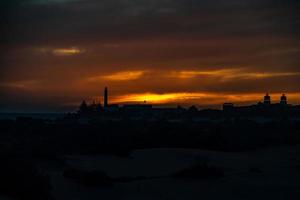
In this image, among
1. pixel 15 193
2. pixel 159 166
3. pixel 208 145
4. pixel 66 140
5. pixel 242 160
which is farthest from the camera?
pixel 208 145

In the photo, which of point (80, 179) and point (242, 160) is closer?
point (80, 179)

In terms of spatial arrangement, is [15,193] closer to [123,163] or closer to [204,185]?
[204,185]

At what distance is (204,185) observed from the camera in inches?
972

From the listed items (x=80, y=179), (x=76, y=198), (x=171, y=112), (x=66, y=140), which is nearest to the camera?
(x=76, y=198)

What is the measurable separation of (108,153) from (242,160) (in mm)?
8491

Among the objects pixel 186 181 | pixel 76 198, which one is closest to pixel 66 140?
pixel 186 181

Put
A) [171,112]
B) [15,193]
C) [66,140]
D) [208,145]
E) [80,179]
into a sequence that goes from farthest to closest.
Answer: [171,112] < [208,145] < [66,140] < [80,179] < [15,193]

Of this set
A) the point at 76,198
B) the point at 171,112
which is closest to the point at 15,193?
the point at 76,198

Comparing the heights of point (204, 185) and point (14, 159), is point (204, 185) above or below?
below

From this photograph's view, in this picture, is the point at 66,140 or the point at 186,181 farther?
the point at 66,140

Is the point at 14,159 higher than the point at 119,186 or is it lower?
higher

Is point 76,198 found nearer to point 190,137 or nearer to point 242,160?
point 242,160

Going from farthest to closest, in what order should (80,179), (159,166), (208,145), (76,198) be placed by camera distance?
(208,145) < (159,166) < (80,179) < (76,198)

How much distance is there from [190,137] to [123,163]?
15.5 meters
